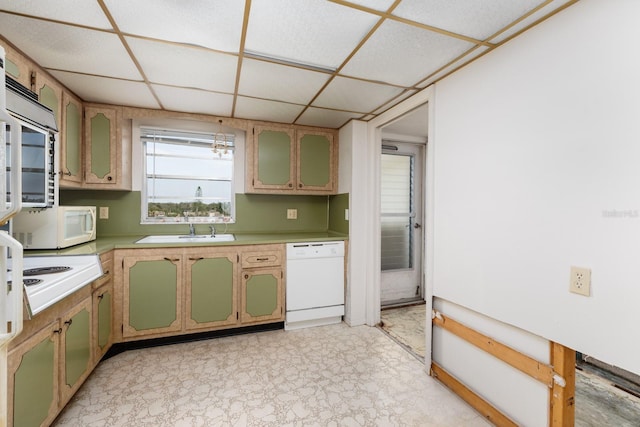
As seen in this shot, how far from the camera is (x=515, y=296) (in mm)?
1589

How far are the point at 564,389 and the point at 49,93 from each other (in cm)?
371

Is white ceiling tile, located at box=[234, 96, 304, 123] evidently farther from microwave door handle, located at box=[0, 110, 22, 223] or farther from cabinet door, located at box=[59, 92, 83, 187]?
microwave door handle, located at box=[0, 110, 22, 223]

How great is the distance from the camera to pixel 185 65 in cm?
196

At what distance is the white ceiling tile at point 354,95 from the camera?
2236mm

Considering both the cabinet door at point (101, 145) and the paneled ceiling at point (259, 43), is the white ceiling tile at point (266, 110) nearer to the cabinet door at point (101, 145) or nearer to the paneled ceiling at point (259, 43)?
the paneled ceiling at point (259, 43)

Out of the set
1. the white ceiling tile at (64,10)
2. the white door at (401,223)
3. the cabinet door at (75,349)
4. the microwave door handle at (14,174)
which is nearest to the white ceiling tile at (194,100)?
the white ceiling tile at (64,10)

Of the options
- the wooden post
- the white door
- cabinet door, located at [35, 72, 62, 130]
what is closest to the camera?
the wooden post

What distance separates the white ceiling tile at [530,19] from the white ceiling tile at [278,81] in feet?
3.55

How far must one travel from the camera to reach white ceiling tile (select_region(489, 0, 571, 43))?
133 cm

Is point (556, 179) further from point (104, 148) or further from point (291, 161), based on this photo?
point (104, 148)

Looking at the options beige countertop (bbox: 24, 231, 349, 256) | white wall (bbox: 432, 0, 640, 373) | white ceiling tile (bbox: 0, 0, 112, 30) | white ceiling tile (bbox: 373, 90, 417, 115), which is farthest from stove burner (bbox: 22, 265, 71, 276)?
white ceiling tile (bbox: 373, 90, 417, 115)

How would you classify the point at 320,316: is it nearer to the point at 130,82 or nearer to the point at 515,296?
the point at 515,296

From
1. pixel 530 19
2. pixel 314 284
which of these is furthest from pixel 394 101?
pixel 314 284

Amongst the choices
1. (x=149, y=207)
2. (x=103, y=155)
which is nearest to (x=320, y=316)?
(x=149, y=207)
